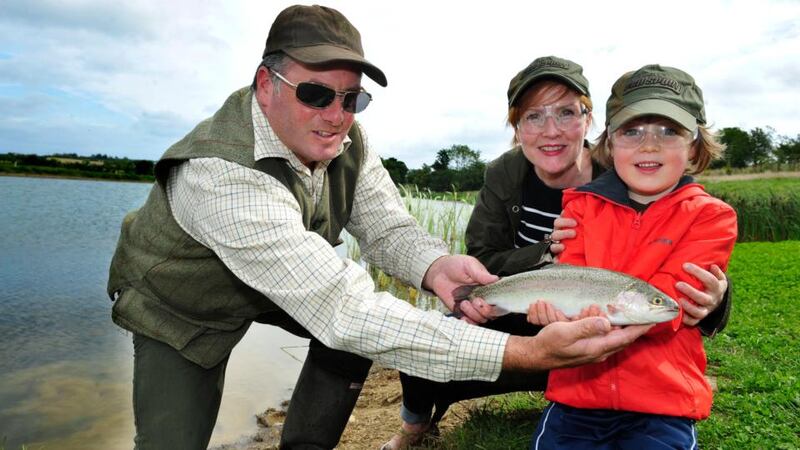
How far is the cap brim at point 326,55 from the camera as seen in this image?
309 cm

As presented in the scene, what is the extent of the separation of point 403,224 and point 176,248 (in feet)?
5.04

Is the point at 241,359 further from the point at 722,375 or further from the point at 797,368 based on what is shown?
the point at 797,368

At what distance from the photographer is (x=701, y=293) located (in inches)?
99.8

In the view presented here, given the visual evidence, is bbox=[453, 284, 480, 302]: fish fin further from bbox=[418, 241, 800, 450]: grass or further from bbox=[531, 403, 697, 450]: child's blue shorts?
bbox=[418, 241, 800, 450]: grass

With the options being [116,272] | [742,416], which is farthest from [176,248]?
[742,416]

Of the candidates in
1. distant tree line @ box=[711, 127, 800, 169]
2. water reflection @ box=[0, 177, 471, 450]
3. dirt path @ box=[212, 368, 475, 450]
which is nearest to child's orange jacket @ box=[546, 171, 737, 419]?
dirt path @ box=[212, 368, 475, 450]

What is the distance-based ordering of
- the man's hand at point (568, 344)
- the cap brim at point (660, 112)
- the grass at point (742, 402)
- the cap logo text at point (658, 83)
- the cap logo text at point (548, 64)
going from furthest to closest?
1. the grass at point (742, 402)
2. the cap logo text at point (548, 64)
3. the cap logo text at point (658, 83)
4. the cap brim at point (660, 112)
5. the man's hand at point (568, 344)

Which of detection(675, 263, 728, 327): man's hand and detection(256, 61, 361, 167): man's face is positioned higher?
detection(256, 61, 361, 167): man's face

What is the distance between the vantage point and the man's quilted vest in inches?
122

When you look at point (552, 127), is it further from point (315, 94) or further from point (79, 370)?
point (79, 370)

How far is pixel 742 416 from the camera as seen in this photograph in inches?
154

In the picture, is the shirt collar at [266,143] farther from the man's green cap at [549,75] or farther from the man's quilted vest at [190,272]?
the man's green cap at [549,75]

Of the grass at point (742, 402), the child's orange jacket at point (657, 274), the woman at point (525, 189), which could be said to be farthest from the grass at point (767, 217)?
the child's orange jacket at point (657, 274)

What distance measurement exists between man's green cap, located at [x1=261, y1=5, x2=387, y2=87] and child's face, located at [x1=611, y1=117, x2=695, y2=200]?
135cm
